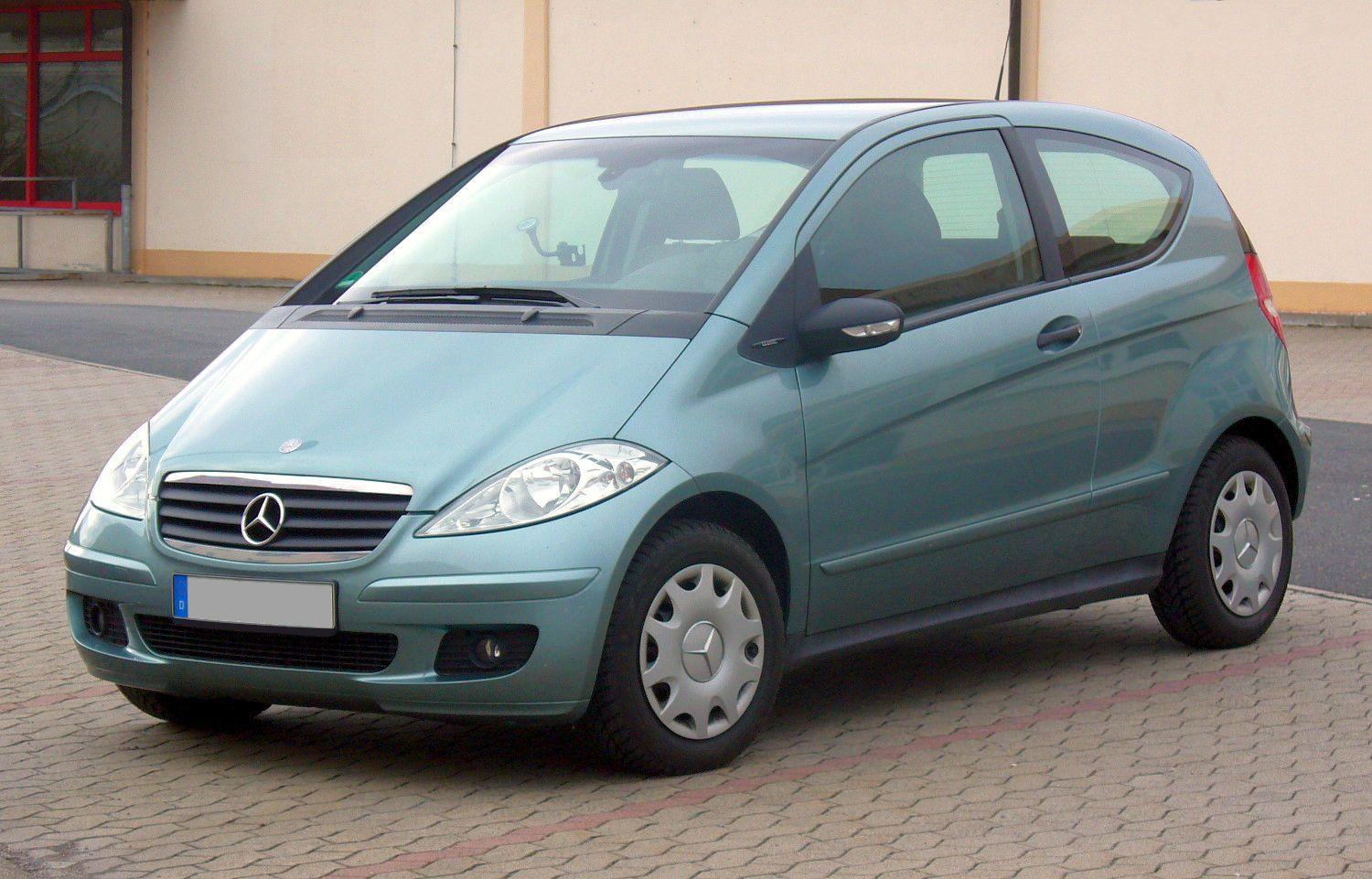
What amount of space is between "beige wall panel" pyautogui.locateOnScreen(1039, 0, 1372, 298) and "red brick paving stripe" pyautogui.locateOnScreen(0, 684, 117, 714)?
56.1ft

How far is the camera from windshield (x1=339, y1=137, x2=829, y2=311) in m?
5.46

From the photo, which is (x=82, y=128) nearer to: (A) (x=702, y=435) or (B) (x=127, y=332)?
(B) (x=127, y=332)

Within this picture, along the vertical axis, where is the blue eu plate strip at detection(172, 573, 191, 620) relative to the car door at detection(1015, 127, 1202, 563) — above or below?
below

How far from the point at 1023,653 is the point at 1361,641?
1.15 meters

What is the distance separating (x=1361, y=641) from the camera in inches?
269

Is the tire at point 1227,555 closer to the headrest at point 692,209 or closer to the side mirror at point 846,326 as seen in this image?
the side mirror at point 846,326

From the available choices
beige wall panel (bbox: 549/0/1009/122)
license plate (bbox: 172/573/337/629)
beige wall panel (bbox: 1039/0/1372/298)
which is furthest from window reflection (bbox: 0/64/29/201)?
license plate (bbox: 172/573/337/629)

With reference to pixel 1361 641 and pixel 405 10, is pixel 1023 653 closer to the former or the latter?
pixel 1361 641

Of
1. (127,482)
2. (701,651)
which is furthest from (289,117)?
(701,651)

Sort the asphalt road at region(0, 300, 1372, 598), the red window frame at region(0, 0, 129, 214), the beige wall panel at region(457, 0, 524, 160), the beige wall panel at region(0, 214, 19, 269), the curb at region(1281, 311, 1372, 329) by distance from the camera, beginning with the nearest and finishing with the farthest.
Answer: the asphalt road at region(0, 300, 1372, 598)
the curb at region(1281, 311, 1372, 329)
the beige wall panel at region(457, 0, 524, 160)
the beige wall panel at region(0, 214, 19, 269)
the red window frame at region(0, 0, 129, 214)

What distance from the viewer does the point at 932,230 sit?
5766 millimetres

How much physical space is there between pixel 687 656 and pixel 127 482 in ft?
4.91

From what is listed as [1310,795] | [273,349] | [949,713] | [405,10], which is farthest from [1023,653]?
[405,10]

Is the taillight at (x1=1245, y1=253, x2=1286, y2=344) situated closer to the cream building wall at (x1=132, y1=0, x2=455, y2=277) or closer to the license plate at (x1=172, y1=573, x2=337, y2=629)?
the license plate at (x1=172, y1=573, x2=337, y2=629)
